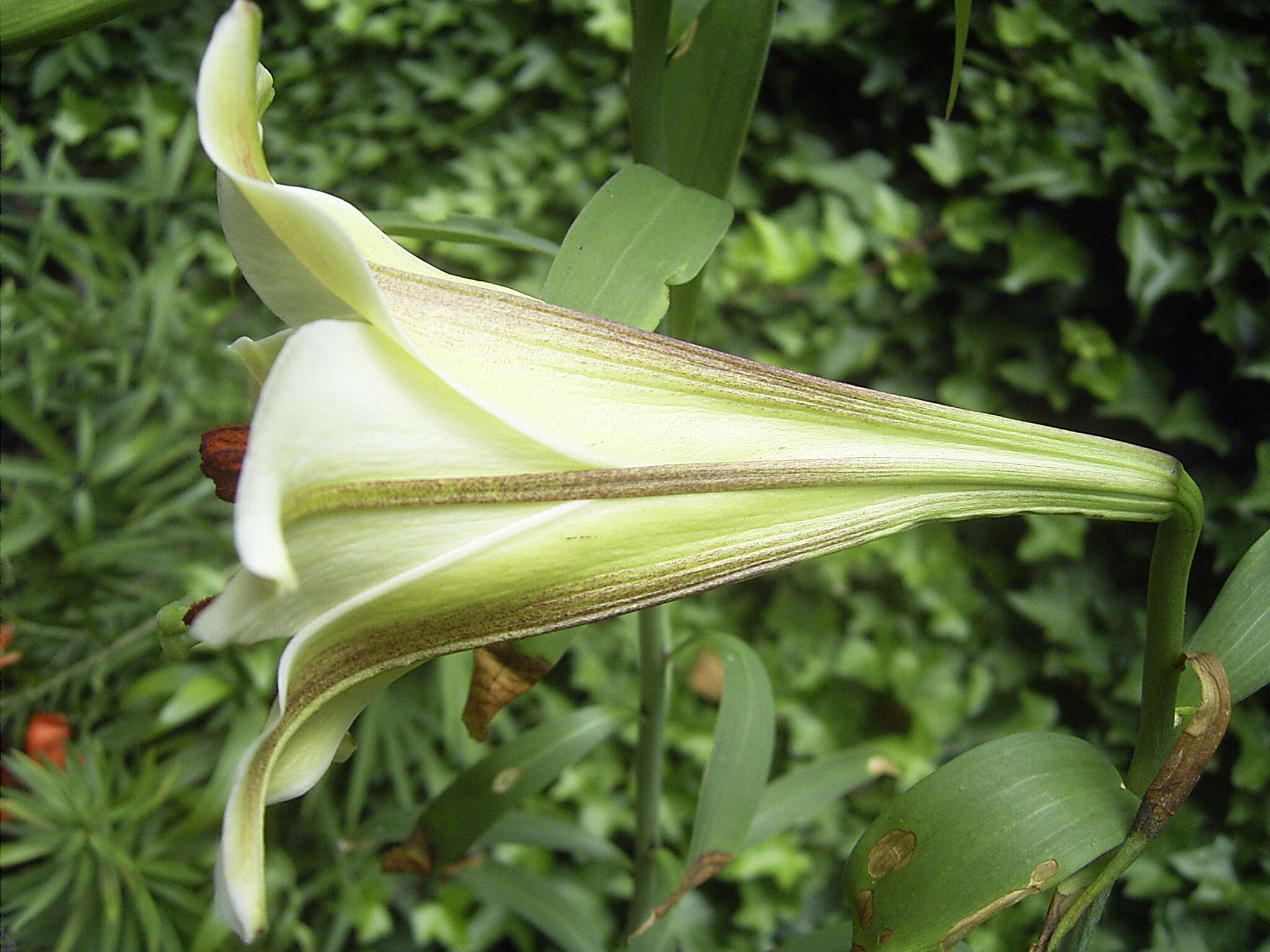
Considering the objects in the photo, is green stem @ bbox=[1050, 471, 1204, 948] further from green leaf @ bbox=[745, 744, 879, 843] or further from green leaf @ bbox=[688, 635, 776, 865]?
green leaf @ bbox=[745, 744, 879, 843]

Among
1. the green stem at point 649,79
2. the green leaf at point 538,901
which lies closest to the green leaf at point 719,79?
the green stem at point 649,79

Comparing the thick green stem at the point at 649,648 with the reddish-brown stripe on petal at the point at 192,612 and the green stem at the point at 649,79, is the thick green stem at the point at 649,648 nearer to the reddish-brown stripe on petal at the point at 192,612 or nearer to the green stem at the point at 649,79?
the green stem at the point at 649,79

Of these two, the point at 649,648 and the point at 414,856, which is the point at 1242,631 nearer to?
the point at 649,648

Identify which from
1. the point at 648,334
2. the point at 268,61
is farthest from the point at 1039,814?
the point at 268,61

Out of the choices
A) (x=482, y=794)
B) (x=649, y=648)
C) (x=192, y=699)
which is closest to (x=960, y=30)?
(x=649, y=648)

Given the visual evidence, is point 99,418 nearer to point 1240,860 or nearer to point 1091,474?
point 1091,474
